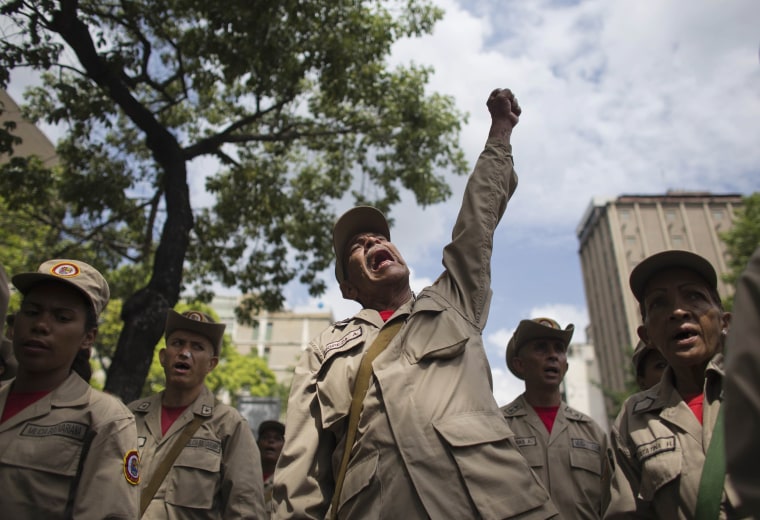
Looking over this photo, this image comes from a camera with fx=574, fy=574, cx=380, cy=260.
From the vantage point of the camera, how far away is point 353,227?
302 centimetres

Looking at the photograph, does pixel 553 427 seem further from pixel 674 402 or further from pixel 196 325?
pixel 196 325

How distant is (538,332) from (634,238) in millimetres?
37937

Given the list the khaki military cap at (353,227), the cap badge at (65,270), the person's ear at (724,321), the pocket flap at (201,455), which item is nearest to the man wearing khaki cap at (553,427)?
the person's ear at (724,321)

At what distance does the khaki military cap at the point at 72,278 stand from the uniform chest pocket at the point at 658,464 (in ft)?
8.34

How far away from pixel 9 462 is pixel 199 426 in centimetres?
154

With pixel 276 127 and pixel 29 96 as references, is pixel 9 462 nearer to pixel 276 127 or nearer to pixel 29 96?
pixel 276 127

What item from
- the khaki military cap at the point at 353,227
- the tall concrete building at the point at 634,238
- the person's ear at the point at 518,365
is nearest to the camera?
the khaki military cap at the point at 353,227

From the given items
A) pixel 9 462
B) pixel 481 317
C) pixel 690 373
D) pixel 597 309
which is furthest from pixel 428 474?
pixel 597 309

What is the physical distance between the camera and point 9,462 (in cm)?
230

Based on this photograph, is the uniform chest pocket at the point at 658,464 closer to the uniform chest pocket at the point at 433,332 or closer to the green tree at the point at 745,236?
the uniform chest pocket at the point at 433,332

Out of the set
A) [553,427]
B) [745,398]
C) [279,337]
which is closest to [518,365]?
[553,427]

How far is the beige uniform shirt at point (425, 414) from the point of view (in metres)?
1.91

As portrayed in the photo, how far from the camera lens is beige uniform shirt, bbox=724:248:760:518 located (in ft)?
2.88

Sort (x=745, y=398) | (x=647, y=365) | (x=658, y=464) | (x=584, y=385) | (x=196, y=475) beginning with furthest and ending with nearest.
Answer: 1. (x=584, y=385)
2. (x=647, y=365)
3. (x=196, y=475)
4. (x=658, y=464)
5. (x=745, y=398)
